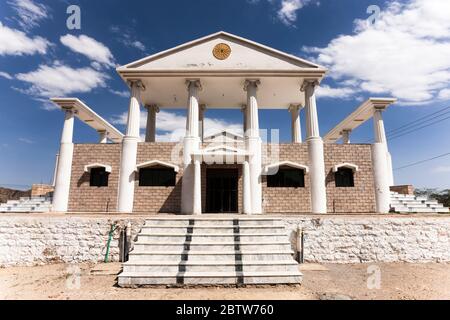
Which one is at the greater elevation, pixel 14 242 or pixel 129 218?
pixel 129 218

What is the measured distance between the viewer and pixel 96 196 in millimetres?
15633

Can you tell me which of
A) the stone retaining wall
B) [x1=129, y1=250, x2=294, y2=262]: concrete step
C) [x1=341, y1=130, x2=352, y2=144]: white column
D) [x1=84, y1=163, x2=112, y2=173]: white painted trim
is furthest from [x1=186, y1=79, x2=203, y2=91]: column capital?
[x1=341, y1=130, x2=352, y2=144]: white column

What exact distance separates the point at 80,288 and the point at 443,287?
11114 mm

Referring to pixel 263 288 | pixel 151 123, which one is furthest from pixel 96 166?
pixel 263 288

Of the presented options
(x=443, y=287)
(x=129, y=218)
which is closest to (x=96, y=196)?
(x=129, y=218)

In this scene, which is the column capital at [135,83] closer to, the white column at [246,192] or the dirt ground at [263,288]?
the white column at [246,192]

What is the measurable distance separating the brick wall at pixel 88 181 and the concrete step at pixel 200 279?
9.17 metres

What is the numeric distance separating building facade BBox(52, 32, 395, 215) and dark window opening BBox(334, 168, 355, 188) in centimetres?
7

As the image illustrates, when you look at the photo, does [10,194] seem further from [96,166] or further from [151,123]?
[96,166]

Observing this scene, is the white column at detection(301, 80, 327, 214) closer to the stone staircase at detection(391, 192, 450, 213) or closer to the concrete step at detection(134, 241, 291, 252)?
the stone staircase at detection(391, 192, 450, 213)

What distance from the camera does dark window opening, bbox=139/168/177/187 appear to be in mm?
15891

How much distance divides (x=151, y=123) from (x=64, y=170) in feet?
24.2

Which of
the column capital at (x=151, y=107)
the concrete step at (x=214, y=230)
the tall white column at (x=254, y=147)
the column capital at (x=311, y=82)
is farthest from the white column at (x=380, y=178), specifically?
the column capital at (x=151, y=107)
